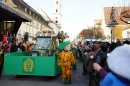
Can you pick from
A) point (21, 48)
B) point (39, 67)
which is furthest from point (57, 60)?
point (21, 48)

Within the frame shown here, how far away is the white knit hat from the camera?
1.50m

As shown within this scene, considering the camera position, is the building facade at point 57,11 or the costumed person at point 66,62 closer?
the costumed person at point 66,62

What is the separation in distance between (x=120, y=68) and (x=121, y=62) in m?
0.04

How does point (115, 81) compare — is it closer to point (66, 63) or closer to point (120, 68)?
point (120, 68)

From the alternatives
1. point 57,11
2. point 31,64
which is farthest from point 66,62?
point 57,11

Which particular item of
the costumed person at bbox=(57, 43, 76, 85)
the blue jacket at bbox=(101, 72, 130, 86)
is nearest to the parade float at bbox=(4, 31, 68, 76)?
the costumed person at bbox=(57, 43, 76, 85)

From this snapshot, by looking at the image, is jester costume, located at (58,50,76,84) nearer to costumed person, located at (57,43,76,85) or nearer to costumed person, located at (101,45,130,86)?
costumed person, located at (57,43,76,85)

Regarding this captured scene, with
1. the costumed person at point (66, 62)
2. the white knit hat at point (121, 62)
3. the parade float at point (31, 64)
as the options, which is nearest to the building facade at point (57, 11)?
the parade float at point (31, 64)

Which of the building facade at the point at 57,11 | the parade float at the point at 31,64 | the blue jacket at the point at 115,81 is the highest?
the building facade at the point at 57,11

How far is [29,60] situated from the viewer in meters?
10.9

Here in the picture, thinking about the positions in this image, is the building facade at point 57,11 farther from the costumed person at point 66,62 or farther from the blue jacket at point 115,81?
the blue jacket at point 115,81

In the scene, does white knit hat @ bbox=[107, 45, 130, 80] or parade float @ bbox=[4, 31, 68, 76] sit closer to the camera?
white knit hat @ bbox=[107, 45, 130, 80]

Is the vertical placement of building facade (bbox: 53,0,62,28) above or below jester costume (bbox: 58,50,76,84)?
above

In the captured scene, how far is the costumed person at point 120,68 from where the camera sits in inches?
59.1
